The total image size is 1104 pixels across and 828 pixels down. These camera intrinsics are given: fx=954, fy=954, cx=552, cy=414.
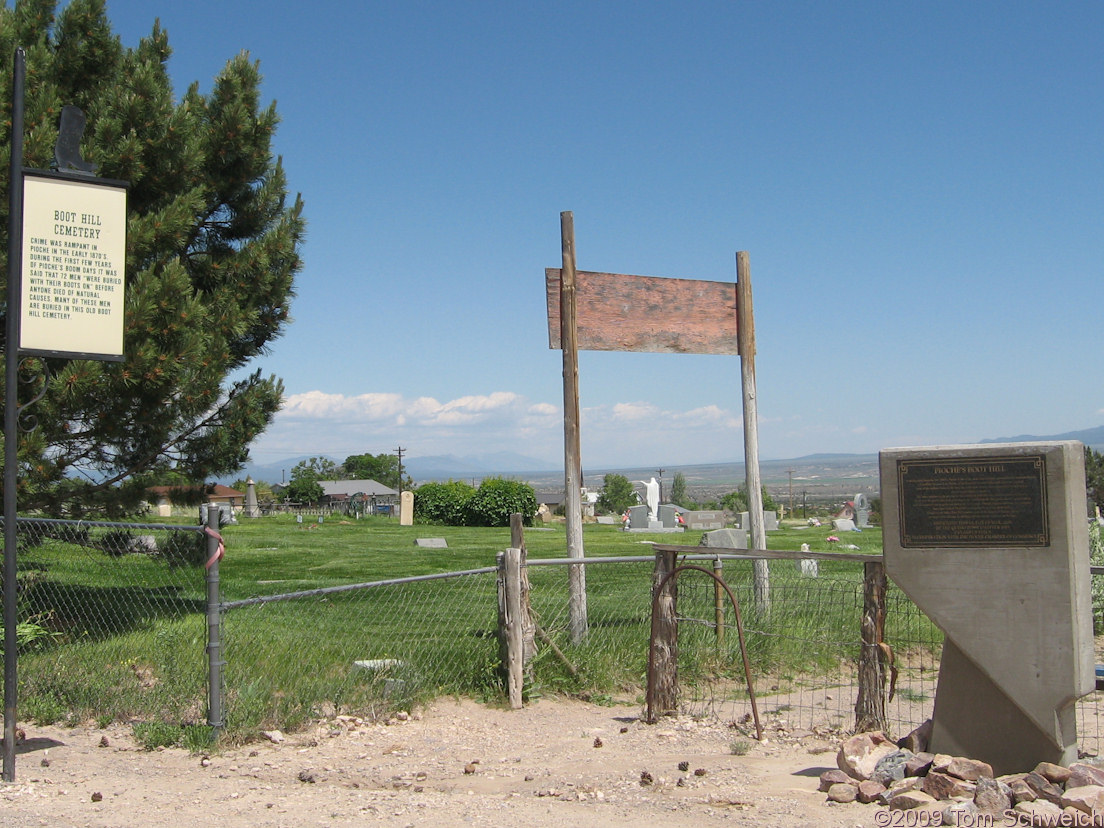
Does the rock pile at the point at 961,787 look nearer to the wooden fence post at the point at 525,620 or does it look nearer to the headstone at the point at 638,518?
the wooden fence post at the point at 525,620

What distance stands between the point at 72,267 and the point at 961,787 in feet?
18.7

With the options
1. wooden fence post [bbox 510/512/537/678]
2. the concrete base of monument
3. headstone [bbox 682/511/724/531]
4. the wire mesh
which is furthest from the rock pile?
headstone [bbox 682/511/724/531]

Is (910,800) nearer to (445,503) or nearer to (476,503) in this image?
(476,503)

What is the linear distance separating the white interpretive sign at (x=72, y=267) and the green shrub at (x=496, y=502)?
29.2m

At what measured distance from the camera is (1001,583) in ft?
16.6

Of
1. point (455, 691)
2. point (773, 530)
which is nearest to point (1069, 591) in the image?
point (455, 691)

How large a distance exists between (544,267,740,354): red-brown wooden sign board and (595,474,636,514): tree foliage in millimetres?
52575

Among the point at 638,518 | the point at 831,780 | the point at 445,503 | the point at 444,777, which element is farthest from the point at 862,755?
the point at 445,503

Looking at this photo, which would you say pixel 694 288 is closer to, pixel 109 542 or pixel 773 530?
pixel 109 542

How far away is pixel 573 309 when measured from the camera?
8719mm

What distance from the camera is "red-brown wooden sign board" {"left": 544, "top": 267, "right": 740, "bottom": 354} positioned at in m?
8.83

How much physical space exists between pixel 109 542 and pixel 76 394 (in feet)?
7.02

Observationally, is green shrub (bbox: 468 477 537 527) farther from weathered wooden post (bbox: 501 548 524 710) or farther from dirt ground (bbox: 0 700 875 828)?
dirt ground (bbox: 0 700 875 828)

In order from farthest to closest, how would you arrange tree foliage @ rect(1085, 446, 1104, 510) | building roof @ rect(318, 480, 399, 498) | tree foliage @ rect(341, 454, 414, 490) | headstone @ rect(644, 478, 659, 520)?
tree foliage @ rect(341, 454, 414, 490), building roof @ rect(318, 480, 399, 498), tree foliage @ rect(1085, 446, 1104, 510), headstone @ rect(644, 478, 659, 520)
